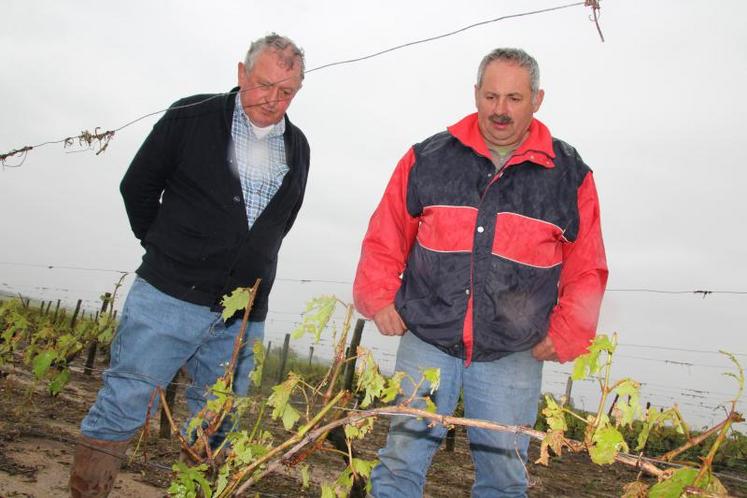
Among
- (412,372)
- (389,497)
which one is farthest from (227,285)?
(389,497)

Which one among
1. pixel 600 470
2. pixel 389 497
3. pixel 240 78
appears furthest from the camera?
pixel 600 470

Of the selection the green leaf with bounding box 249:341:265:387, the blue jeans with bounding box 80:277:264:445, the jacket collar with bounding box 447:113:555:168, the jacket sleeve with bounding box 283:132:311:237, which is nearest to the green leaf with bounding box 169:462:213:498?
the green leaf with bounding box 249:341:265:387

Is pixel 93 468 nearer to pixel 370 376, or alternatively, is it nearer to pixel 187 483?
pixel 187 483

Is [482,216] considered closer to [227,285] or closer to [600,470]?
[227,285]

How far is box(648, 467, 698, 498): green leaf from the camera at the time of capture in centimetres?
103

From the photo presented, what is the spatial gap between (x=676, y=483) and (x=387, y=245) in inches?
63.3

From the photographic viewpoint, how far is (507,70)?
233cm

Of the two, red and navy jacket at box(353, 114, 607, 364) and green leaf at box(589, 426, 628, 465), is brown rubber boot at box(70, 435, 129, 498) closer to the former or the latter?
red and navy jacket at box(353, 114, 607, 364)

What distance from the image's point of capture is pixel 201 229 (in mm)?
2566

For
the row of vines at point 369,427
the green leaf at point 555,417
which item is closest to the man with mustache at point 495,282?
the row of vines at point 369,427

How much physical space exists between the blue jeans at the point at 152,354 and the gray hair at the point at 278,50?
1087 millimetres

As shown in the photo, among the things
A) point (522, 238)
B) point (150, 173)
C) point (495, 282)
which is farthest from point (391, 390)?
point (150, 173)

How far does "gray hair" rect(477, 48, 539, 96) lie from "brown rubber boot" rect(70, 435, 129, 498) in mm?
1993

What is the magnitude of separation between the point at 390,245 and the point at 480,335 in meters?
0.53
